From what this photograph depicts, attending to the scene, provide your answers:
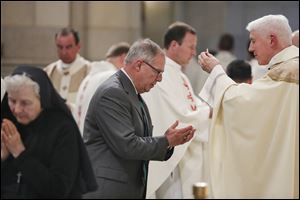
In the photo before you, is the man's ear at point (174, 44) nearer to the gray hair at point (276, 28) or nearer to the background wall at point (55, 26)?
the gray hair at point (276, 28)

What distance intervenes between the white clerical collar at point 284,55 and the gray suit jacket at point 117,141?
0.87 meters

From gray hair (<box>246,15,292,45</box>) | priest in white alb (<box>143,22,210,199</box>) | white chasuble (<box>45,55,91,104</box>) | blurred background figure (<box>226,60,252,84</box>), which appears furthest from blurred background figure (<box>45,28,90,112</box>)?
gray hair (<box>246,15,292,45</box>)

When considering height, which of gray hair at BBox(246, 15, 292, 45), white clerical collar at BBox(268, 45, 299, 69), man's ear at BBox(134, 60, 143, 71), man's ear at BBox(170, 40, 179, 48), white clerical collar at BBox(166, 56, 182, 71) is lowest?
white clerical collar at BBox(166, 56, 182, 71)

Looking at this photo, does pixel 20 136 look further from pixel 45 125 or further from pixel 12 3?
pixel 12 3

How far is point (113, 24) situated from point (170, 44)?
3654 mm

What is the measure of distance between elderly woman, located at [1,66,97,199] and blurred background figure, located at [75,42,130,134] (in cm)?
331

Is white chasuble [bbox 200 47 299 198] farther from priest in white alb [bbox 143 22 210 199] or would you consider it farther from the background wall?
the background wall

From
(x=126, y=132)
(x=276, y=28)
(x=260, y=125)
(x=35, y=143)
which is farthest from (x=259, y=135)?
(x=35, y=143)

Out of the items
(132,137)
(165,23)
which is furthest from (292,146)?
(165,23)

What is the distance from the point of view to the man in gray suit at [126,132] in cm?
450

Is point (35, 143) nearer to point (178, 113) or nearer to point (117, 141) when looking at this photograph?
point (117, 141)

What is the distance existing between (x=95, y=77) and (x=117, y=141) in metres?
2.93

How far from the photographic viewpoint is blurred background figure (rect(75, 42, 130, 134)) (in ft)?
23.9

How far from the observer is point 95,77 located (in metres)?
7.35
